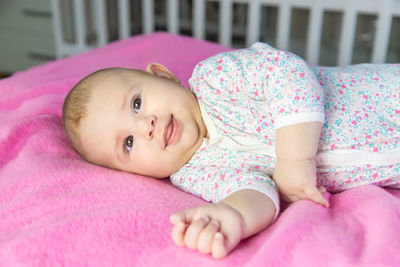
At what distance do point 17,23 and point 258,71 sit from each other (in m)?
2.23

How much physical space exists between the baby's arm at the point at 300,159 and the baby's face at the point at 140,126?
21 cm

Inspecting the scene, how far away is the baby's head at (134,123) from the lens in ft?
2.90

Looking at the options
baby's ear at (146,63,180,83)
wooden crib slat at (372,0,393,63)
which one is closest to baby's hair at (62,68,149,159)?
baby's ear at (146,63,180,83)

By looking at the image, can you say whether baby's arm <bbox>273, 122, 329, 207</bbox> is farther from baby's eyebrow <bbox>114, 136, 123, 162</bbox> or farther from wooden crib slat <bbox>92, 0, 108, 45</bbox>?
wooden crib slat <bbox>92, 0, 108, 45</bbox>

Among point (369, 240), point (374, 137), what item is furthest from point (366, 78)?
point (369, 240)

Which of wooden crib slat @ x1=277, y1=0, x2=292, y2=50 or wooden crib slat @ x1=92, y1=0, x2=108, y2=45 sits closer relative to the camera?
wooden crib slat @ x1=277, y1=0, x2=292, y2=50

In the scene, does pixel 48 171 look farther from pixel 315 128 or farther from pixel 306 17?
pixel 306 17

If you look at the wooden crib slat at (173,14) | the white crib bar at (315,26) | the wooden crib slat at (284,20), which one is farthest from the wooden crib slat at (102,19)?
the white crib bar at (315,26)

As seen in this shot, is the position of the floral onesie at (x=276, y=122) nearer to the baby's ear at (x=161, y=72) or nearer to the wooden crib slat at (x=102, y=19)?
the baby's ear at (x=161, y=72)

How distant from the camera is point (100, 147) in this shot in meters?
0.92

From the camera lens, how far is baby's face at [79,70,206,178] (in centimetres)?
88

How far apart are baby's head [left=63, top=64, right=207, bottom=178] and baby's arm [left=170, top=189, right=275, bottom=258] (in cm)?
22

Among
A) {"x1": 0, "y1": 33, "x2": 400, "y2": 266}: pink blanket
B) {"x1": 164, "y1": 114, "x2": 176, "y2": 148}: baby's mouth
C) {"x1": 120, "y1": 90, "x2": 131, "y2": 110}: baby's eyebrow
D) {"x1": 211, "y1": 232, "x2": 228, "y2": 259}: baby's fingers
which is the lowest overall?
{"x1": 0, "y1": 33, "x2": 400, "y2": 266}: pink blanket

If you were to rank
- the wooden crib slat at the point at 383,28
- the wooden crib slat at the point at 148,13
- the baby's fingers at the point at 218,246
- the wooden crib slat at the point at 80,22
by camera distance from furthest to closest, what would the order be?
the wooden crib slat at the point at 80,22
the wooden crib slat at the point at 148,13
the wooden crib slat at the point at 383,28
the baby's fingers at the point at 218,246
